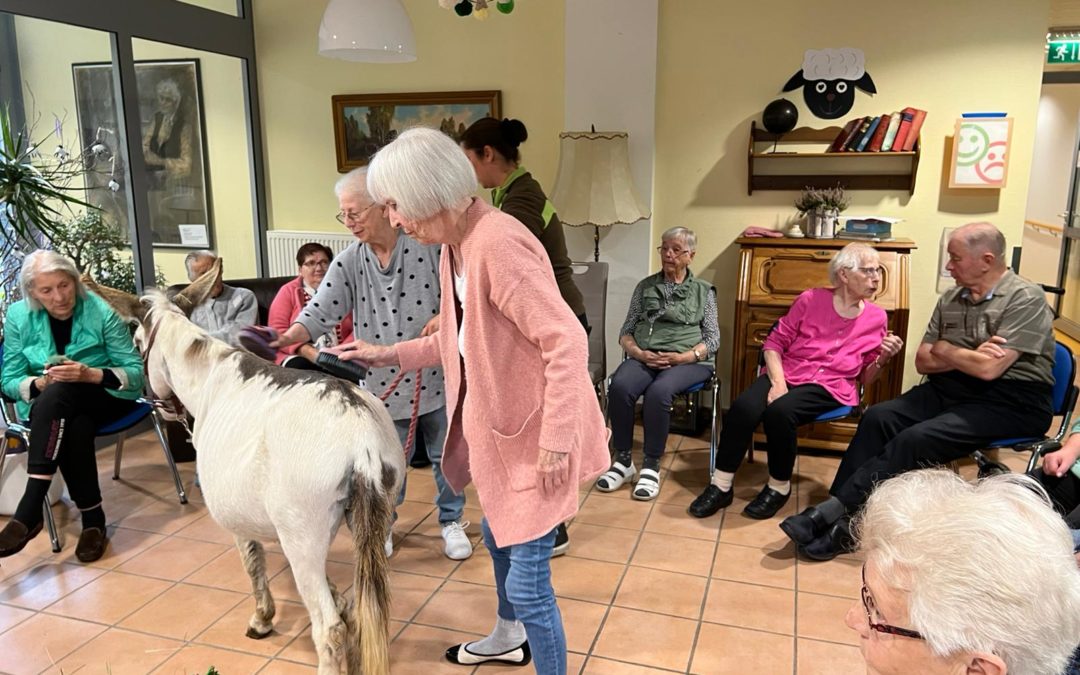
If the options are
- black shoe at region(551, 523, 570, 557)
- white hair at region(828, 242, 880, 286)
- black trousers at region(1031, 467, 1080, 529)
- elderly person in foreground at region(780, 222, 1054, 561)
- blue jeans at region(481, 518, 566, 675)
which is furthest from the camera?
white hair at region(828, 242, 880, 286)

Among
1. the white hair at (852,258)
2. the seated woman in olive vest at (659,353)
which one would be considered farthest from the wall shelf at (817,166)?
the white hair at (852,258)

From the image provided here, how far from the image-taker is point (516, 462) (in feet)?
5.75

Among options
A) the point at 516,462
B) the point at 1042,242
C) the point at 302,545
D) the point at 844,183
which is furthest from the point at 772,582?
the point at 1042,242

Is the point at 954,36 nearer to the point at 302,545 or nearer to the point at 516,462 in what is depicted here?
the point at 516,462

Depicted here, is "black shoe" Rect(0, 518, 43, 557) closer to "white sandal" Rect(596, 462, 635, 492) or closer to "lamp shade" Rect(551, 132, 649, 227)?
"white sandal" Rect(596, 462, 635, 492)

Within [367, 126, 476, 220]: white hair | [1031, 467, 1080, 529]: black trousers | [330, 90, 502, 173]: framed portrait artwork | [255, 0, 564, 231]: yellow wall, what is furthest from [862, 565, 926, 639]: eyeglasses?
[330, 90, 502, 173]: framed portrait artwork

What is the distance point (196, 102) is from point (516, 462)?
14.1ft

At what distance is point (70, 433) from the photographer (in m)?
3.05

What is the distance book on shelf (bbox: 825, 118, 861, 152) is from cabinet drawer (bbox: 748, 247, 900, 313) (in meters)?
0.62

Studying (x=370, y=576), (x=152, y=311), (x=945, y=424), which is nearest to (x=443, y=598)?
(x=370, y=576)

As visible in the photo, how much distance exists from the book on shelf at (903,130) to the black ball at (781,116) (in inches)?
20.5

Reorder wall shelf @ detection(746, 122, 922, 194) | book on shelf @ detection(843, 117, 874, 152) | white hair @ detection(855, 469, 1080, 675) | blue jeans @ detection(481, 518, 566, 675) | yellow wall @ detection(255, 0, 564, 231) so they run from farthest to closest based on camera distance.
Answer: yellow wall @ detection(255, 0, 564, 231)
wall shelf @ detection(746, 122, 922, 194)
book on shelf @ detection(843, 117, 874, 152)
blue jeans @ detection(481, 518, 566, 675)
white hair @ detection(855, 469, 1080, 675)

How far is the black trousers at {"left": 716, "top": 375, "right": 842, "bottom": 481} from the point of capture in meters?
3.28

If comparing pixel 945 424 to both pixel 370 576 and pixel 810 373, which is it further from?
pixel 370 576
